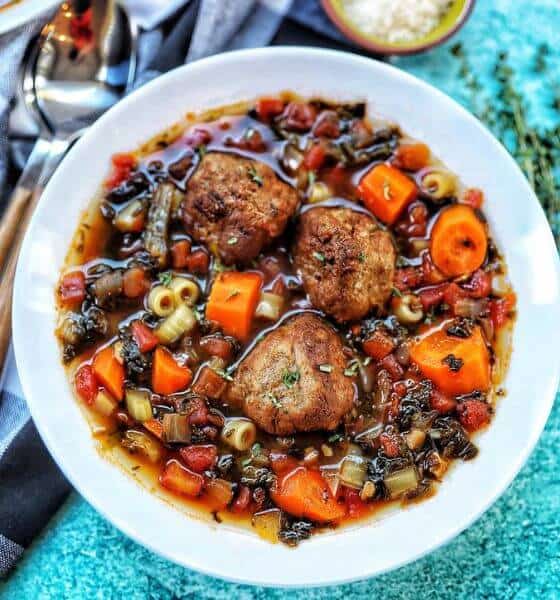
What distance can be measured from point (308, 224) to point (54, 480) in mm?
2281

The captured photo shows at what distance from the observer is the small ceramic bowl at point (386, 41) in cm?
544

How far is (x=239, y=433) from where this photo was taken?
4887 millimetres

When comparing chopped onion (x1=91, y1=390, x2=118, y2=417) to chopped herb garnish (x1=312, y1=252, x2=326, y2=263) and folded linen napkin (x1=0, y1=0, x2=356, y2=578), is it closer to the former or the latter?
folded linen napkin (x1=0, y1=0, x2=356, y2=578)

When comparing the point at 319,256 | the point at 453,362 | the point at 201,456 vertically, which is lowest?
the point at 201,456

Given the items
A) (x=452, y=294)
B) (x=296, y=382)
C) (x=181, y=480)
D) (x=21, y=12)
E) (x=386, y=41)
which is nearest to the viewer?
(x=296, y=382)

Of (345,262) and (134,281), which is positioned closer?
(345,262)

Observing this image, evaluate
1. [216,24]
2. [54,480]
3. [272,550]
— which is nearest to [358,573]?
[272,550]

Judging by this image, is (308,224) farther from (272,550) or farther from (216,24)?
(272,550)

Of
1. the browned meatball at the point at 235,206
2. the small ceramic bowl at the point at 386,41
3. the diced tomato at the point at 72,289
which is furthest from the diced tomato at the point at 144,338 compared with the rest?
the small ceramic bowl at the point at 386,41

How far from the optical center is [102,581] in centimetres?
511

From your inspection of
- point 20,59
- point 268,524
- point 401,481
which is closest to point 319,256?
point 401,481

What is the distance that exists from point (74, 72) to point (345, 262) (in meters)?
2.35

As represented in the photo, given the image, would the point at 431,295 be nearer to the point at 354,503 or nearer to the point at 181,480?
the point at 354,503

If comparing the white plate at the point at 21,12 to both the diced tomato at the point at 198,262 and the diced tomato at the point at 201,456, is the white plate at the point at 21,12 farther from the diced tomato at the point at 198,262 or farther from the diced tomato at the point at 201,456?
the diced tomato at the point at 201,456
